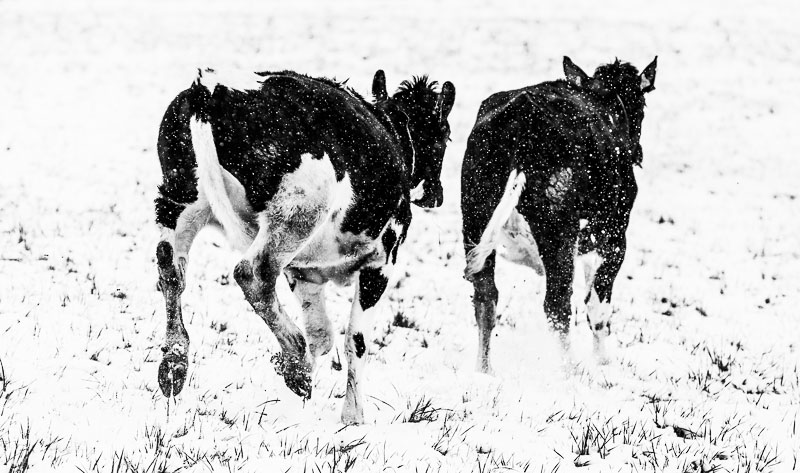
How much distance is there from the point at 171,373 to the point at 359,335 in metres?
1.18

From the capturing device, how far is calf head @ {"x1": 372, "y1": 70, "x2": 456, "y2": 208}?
6.21 meters

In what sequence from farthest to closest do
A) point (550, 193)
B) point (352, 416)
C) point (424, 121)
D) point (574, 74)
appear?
1. point (574, 74)
2. point (424, 121)
3. point (550, 193)
4. point (352, 416)

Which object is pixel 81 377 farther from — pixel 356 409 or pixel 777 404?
pixel 777 404

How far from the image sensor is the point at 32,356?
16.6 feet

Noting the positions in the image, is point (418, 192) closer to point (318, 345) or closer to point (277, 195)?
point (318, 345)

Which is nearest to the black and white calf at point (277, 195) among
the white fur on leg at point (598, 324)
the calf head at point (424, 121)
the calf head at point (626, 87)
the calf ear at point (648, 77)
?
the calf head at point (424, 121)

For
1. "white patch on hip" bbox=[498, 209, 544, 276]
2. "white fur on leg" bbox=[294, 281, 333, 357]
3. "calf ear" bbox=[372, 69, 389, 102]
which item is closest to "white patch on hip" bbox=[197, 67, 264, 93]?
"white fur on leg" bbox=[294, 281, 333, 357]

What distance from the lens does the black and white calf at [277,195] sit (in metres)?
4.46

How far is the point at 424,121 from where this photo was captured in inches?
246

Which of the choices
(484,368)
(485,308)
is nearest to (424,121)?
(485,308)

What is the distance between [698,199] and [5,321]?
39.8 feet

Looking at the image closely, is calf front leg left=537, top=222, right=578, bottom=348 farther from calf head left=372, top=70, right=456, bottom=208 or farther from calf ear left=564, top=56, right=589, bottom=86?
calf ear left=564, top=56, right=589, bottom=86

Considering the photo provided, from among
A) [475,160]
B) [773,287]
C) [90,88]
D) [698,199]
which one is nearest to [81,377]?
[475,160]

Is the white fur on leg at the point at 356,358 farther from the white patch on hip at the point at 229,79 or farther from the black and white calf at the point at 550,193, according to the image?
the black and white calf at the point at 550,193
